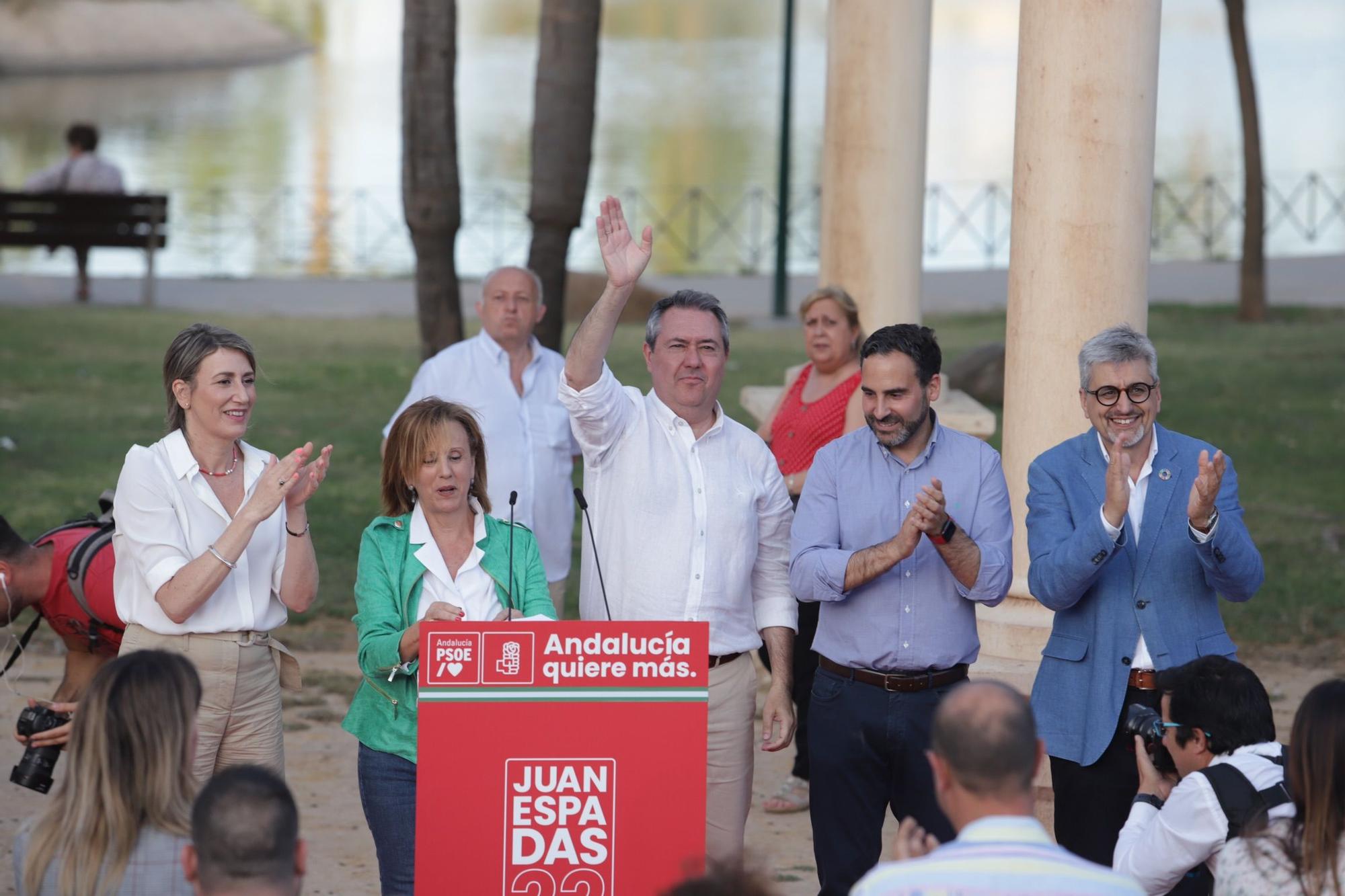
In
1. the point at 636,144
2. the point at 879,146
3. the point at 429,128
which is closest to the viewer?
the point at 879,146

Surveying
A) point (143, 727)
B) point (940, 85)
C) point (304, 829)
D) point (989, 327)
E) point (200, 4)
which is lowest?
point (304, 829)

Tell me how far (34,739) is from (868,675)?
2217 millimetres

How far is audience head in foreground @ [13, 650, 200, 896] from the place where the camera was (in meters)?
3.67

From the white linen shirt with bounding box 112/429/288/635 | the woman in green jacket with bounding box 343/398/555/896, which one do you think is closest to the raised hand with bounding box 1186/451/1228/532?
the woman in green jacket with bounding box 343/398/555/896

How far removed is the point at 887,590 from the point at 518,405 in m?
2.40

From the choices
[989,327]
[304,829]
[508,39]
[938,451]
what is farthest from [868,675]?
[508,39]

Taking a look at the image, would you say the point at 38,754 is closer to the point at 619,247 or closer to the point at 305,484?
the point at 305,484

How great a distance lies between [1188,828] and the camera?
4047 mm

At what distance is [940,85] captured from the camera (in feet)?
197

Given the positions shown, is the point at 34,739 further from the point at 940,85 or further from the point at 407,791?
the point at 940,85

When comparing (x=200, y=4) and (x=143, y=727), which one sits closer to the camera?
(x=143, y=727)

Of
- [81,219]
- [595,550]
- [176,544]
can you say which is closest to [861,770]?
[595,550]

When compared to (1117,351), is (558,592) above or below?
below

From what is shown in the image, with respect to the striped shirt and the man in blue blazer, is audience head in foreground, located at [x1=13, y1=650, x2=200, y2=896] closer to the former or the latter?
the striped shirt
